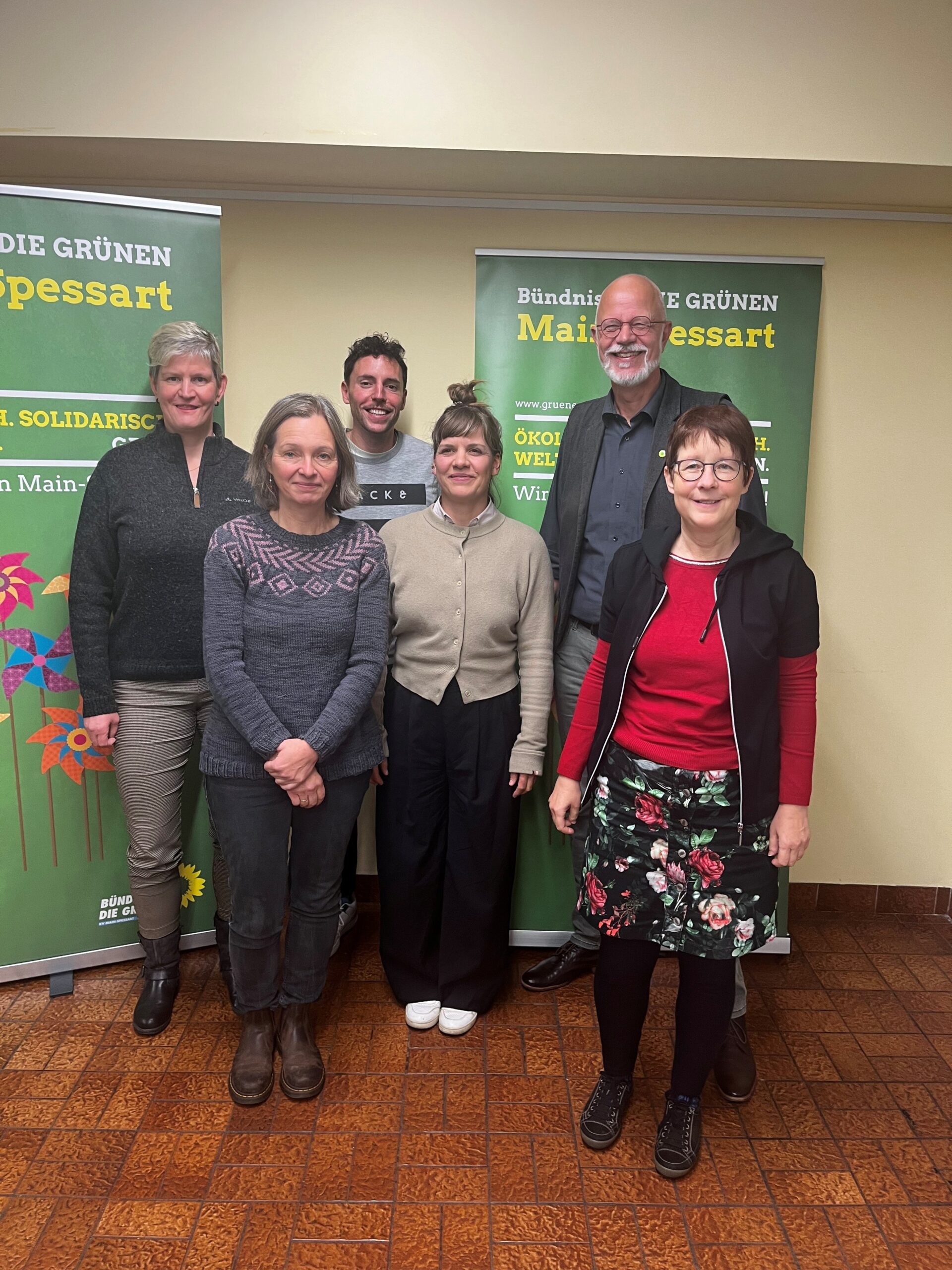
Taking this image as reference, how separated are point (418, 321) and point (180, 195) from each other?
851 mm

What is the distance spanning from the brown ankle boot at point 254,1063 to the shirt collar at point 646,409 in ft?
6.02

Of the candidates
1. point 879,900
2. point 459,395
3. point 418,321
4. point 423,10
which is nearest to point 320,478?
point 459,395

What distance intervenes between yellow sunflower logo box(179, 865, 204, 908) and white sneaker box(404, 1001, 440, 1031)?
77 cm

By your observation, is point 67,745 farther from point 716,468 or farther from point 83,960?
point 716,468

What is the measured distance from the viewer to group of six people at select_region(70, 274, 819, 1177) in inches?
73.8

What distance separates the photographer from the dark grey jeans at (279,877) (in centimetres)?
208

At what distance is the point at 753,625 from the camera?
1.81 metres

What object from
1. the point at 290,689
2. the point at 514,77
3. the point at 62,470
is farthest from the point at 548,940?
the point at 514,77

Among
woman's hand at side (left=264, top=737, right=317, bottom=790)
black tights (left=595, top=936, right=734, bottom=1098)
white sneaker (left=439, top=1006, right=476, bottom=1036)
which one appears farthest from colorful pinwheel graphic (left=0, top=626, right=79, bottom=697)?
black tights (left=595, top=936, right=734, bottom=1098)

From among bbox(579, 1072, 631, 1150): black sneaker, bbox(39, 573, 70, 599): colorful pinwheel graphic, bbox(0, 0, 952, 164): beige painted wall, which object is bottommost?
bbox(579, 1072, 631, 1150): black sneaker

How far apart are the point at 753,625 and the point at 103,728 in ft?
5.55

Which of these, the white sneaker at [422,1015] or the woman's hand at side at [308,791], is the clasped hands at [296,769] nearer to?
the woman's hand at side at [308,791]

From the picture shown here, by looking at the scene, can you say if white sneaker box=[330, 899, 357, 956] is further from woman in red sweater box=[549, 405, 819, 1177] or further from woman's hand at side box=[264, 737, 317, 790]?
woman in red sweater box=[549, 405, 819, 1177]

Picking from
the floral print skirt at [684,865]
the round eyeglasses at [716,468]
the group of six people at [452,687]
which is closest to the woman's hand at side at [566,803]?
the group of six people at [452,687]
